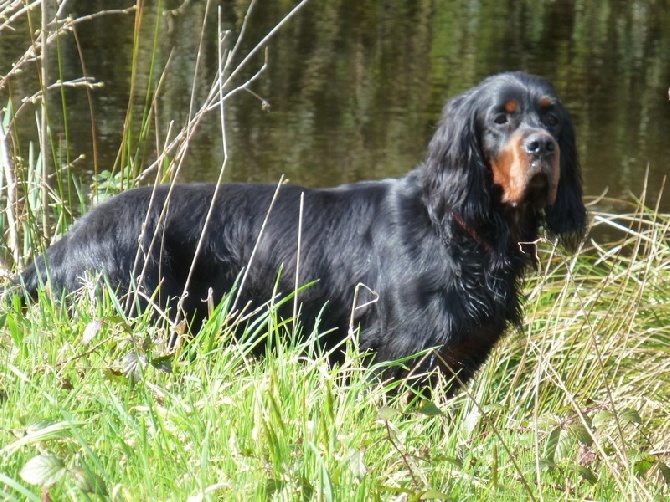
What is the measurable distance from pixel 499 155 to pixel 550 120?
0.26m

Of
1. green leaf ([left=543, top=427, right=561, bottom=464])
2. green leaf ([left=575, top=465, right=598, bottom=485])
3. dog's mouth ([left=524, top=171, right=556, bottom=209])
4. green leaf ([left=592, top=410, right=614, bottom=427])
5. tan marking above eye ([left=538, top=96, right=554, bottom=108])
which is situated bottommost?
green leaf ([left=575, top=465, right=598, bottom=485])

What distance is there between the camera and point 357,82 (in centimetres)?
1059

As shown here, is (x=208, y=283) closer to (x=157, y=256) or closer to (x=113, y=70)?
(x=157, y=256)

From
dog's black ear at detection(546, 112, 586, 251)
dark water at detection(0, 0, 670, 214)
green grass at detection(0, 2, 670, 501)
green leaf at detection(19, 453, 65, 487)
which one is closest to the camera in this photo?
green leaf at detection(19, 453, 65, 487)

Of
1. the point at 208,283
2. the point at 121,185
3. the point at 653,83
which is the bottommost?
the point at 653,83

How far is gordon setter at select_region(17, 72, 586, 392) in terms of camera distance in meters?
3.67

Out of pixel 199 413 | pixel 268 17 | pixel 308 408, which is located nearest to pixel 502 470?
pixel 308 408

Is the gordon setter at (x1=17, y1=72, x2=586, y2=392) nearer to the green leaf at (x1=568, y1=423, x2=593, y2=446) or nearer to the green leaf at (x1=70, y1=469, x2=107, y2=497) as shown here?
the green leaf at (x1=568, y1=423, x2=593, y2=446)

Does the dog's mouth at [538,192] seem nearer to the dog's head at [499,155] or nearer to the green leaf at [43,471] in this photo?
the dog's head at [499,155]

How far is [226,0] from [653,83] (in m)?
5.71

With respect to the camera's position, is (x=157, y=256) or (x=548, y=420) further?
(x=157, y=256)

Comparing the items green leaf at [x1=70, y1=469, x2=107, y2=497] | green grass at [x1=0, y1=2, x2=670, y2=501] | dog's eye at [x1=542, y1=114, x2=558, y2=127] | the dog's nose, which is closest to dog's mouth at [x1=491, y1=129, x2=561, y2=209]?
the dog's nose

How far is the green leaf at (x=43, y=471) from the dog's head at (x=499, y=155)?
2130 mm

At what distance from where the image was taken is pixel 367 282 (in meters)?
3.86
